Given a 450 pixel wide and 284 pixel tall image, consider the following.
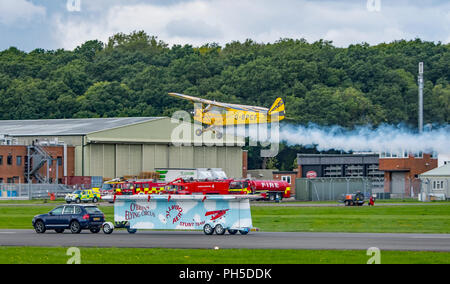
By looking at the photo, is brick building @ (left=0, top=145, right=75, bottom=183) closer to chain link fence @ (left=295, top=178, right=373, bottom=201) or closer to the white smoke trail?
the white smoke trail

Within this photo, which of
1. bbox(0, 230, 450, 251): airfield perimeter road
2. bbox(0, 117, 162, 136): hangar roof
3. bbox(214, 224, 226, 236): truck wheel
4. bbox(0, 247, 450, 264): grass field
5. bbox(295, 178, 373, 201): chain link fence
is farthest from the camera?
bbox(0, 117, 162, 136): hangar roof

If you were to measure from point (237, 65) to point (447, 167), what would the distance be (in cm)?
9863

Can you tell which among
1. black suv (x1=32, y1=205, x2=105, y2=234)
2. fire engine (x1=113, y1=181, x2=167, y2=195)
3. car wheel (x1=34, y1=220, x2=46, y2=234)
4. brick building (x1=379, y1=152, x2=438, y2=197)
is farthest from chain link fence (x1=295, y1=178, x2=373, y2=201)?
car wheel (x1=34, y1=220, x2=46, y2=234)

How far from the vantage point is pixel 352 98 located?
491ft

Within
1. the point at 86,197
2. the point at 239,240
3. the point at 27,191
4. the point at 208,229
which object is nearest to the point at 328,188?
the point at 86,197

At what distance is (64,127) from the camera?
118 metres

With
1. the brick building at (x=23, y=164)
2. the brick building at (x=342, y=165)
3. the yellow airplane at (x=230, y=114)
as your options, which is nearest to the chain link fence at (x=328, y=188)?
the yellow airplane at (x=230, y=114)

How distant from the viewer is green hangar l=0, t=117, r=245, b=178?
109562 millimetres

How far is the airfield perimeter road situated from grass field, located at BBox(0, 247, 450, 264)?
2133 mm

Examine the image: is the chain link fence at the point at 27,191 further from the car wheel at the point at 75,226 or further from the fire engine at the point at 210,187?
the car wheel at the point at 75,226

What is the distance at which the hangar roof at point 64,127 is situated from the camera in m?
113

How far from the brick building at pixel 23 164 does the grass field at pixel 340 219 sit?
34.8 metres

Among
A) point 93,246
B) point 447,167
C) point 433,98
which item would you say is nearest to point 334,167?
point 447,167
